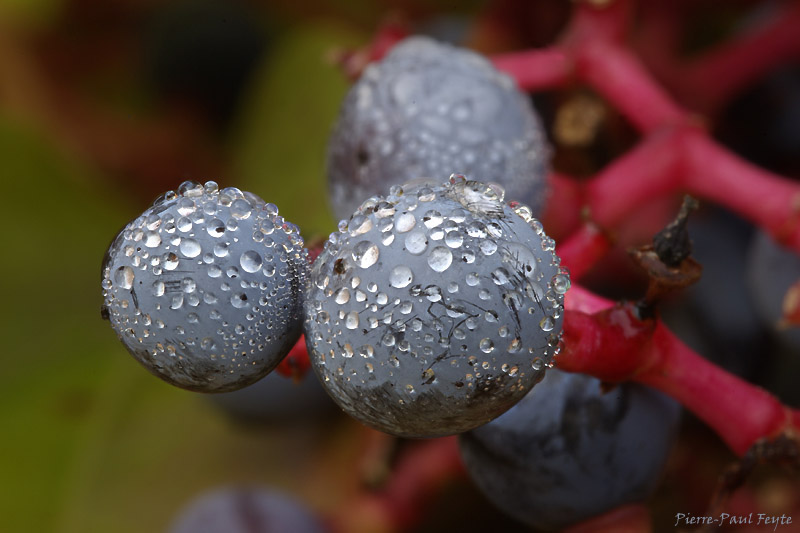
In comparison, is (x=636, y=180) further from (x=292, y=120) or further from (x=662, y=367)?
(x=292, y=120)

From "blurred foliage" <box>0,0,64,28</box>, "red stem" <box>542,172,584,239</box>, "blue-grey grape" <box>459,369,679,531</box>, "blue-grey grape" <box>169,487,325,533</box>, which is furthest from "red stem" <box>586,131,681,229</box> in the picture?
"blurred foliage" <box>0,0,64,28</box>

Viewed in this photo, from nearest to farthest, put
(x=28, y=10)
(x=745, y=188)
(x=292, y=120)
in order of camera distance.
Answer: (x=745, y=188) < (x=28, y=10) < (x=292, y=120)

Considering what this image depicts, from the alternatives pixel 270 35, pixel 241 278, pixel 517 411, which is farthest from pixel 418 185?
pixel 270 35

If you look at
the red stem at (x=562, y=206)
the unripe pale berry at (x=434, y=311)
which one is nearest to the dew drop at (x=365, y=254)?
the unripe pale berry at (x=434, y=311)

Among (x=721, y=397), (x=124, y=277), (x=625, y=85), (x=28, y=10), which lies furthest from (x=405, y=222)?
(x=28, y=10)

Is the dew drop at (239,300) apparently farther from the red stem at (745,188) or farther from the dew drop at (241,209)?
the red stem at (745,188)

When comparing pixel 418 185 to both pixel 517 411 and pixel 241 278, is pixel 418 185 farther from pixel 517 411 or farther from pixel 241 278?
pixel 517 411
